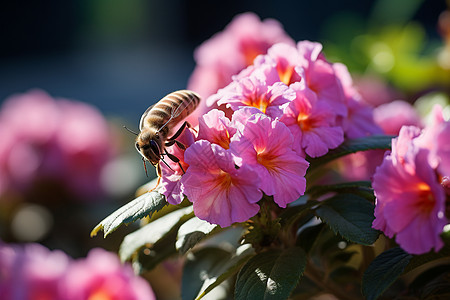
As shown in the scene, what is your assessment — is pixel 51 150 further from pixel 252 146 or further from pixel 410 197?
pixel 410 197

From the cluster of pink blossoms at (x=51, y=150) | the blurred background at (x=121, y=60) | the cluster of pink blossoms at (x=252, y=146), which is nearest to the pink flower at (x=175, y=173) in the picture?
the cluster of pink blossoms at (x=252, y=146)

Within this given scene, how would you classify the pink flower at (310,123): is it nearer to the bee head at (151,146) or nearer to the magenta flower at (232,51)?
the bee head at (151,146)

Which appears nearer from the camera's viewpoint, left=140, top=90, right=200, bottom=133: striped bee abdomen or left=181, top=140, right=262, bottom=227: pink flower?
left=181, top=140, right=262, bottom=227: pink flower

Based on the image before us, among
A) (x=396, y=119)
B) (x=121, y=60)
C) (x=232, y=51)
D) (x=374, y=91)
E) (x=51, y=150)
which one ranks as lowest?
(x=121, y=60)

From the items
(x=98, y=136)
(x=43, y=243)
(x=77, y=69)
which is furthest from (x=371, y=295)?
(x=77, y=69)

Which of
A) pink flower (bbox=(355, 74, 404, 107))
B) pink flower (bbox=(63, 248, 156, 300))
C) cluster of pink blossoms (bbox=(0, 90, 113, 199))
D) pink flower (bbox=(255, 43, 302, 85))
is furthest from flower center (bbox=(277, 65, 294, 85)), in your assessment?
cluster of pink blossoms (bbox=(0, 90, 113, 199))

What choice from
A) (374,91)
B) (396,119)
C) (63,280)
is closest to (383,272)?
(396,119)

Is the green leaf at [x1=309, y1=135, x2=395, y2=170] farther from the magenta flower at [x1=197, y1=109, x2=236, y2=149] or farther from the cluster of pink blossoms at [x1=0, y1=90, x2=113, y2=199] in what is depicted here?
the cluster of pink blossoms at [x1=0, y1=90, x2=113, y2=199]
